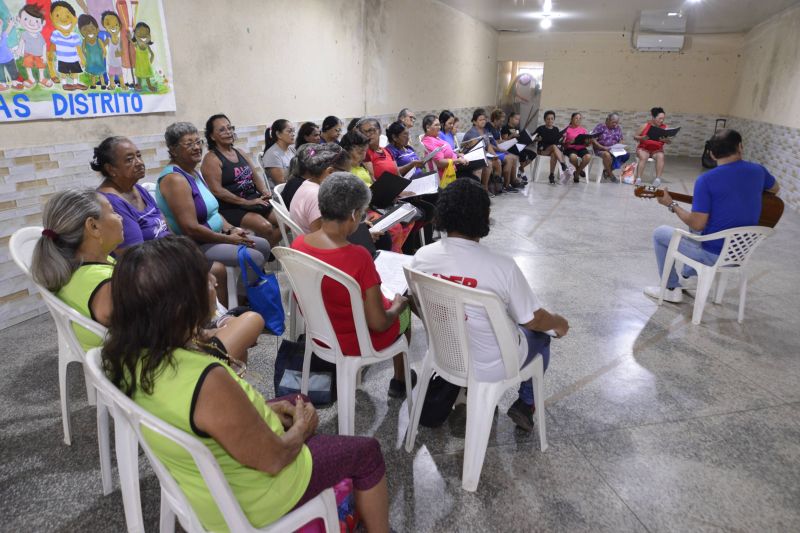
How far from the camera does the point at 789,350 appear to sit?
2.79 metres

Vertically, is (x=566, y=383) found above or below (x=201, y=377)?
below

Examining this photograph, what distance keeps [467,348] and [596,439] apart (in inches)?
30.9

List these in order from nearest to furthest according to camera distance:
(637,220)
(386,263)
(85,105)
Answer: (386,263), (85,105), (637,220)

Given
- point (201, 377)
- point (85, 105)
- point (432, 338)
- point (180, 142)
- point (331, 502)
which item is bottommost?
point (331, 502)

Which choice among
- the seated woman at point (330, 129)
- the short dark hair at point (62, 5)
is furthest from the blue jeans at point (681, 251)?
the short dark hair at point (62, 5)

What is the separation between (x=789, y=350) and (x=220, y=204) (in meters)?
3.67

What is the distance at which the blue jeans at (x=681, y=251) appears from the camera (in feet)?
10.1

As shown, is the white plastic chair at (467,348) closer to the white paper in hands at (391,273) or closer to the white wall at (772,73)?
the white paper in hands at (391,273)

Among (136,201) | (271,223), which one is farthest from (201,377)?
(271,223)

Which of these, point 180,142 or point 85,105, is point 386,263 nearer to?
point 180,142

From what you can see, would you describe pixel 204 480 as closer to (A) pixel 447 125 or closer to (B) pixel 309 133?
(B) pixel 309 133

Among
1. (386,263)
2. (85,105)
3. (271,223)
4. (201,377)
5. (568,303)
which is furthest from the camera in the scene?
(271,223)

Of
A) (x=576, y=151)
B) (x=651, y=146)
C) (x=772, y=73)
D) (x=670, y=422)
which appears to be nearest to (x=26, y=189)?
(x=670, y=422)

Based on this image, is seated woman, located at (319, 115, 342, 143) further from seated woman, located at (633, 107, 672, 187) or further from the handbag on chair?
seated woman, located at (633, 107, 672, 187)
